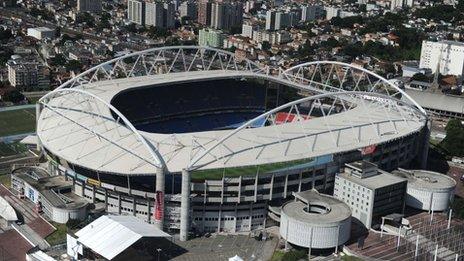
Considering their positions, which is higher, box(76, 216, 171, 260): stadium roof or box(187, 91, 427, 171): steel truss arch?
box(187, 91, 427, 171): steel truss arch

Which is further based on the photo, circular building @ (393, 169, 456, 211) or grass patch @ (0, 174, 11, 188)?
grass patch @ (0, 174, 11, 188)

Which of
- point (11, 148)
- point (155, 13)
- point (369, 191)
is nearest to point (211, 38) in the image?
point (155, 13)

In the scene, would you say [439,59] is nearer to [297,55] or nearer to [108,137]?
[297,55]

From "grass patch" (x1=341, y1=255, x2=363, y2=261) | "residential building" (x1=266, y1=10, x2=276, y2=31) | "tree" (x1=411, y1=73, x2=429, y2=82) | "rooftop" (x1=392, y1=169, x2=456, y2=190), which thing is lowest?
"grass patch" (x1=341, y1=255, x2=363, y2=261)

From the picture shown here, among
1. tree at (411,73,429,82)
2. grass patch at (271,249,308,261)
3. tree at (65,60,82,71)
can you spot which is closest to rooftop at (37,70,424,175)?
grass patch at (271,249,308,261)

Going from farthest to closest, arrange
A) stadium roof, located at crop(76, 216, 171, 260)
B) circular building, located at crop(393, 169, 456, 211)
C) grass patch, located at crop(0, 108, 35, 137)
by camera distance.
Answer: grass patch, located at crop(0, 108, 35, 137) → circular building, located at crop(393, 169, 456, 211) → stadium roof, located at crop(76, 216, 171, 260)

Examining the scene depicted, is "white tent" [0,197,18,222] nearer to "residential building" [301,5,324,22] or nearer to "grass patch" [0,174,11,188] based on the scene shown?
"grass patch" [0,174,11,188]

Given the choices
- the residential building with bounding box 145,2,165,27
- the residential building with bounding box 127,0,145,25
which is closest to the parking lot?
the residential building with bounding box 145,2,165,27

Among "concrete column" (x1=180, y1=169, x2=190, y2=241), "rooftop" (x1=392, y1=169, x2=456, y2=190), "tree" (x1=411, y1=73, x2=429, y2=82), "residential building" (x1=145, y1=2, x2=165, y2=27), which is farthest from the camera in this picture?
"residential building" (x1=145, y1=2, x2=165, y2=27)
